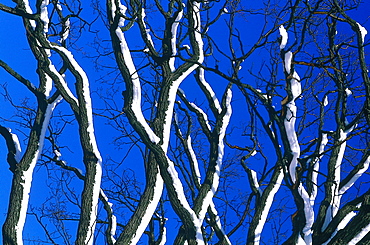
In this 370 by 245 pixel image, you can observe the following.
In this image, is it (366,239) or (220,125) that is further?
(220,125)

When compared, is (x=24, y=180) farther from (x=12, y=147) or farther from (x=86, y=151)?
(x=86, y=151)

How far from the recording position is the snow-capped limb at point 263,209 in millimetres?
5150

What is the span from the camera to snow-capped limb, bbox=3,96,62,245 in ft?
15.6

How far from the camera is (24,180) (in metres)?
4.96

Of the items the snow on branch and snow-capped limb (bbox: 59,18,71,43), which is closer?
the snow on branch

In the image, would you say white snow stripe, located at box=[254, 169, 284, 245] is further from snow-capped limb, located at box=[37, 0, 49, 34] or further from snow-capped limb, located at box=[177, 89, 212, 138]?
snow-capped limb, located at box=[37, 0, 49, 34]

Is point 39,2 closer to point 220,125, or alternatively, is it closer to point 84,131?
point 84,131

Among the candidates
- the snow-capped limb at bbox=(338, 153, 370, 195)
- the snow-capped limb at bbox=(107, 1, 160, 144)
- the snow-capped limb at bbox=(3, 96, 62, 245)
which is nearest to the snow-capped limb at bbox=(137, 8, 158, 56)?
the snow-capped limb at bbox=(107, 1, 160, 144)

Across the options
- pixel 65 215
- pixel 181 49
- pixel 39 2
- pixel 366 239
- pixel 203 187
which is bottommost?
pixel 366 239

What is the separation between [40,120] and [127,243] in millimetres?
2120

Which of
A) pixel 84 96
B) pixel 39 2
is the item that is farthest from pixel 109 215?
pixel 39 2

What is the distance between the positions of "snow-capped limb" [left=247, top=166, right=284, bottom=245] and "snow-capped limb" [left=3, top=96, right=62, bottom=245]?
2806 millimetres

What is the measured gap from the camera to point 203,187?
201 inches

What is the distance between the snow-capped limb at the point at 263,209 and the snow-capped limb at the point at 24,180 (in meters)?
2.81
